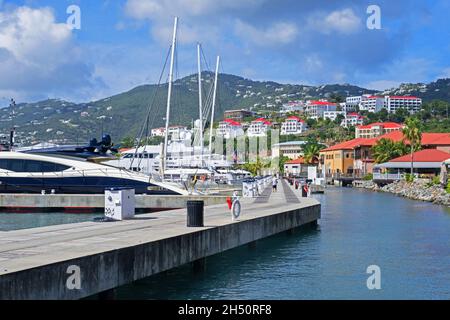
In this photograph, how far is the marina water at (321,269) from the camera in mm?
19688

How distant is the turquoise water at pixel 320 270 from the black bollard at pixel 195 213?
5.26 feet

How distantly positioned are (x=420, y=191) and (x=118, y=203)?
202 ft

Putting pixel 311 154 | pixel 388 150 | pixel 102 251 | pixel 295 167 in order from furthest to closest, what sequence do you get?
pixel 295 167 → pixel 311 154 → pixel 388 150 → pixel 102 251

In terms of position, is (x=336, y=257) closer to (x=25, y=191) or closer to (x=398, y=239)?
(x=398, y=239)

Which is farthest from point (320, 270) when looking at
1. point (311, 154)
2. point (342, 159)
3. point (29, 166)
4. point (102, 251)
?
point (311, 154)

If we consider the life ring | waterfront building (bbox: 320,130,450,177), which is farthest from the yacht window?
waterfront building (bbox: 320,130,450,177)

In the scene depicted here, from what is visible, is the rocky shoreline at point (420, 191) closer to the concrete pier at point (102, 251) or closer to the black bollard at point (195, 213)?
the concrete pier at point (102, 251)

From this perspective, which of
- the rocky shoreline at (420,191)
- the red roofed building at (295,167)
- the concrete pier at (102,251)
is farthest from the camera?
the red roofed building at (295,167)

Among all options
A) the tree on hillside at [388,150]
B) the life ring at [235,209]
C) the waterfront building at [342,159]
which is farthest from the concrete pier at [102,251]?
the waterfront building at [342,159]

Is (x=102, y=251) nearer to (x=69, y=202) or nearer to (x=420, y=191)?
(x=69, y=202)

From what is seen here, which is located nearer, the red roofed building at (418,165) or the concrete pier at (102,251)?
the concrete pier at (102,251)

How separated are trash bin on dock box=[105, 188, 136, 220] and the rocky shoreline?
44536 millimetres

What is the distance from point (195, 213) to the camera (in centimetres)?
2291

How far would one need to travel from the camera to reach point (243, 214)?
3038cm
